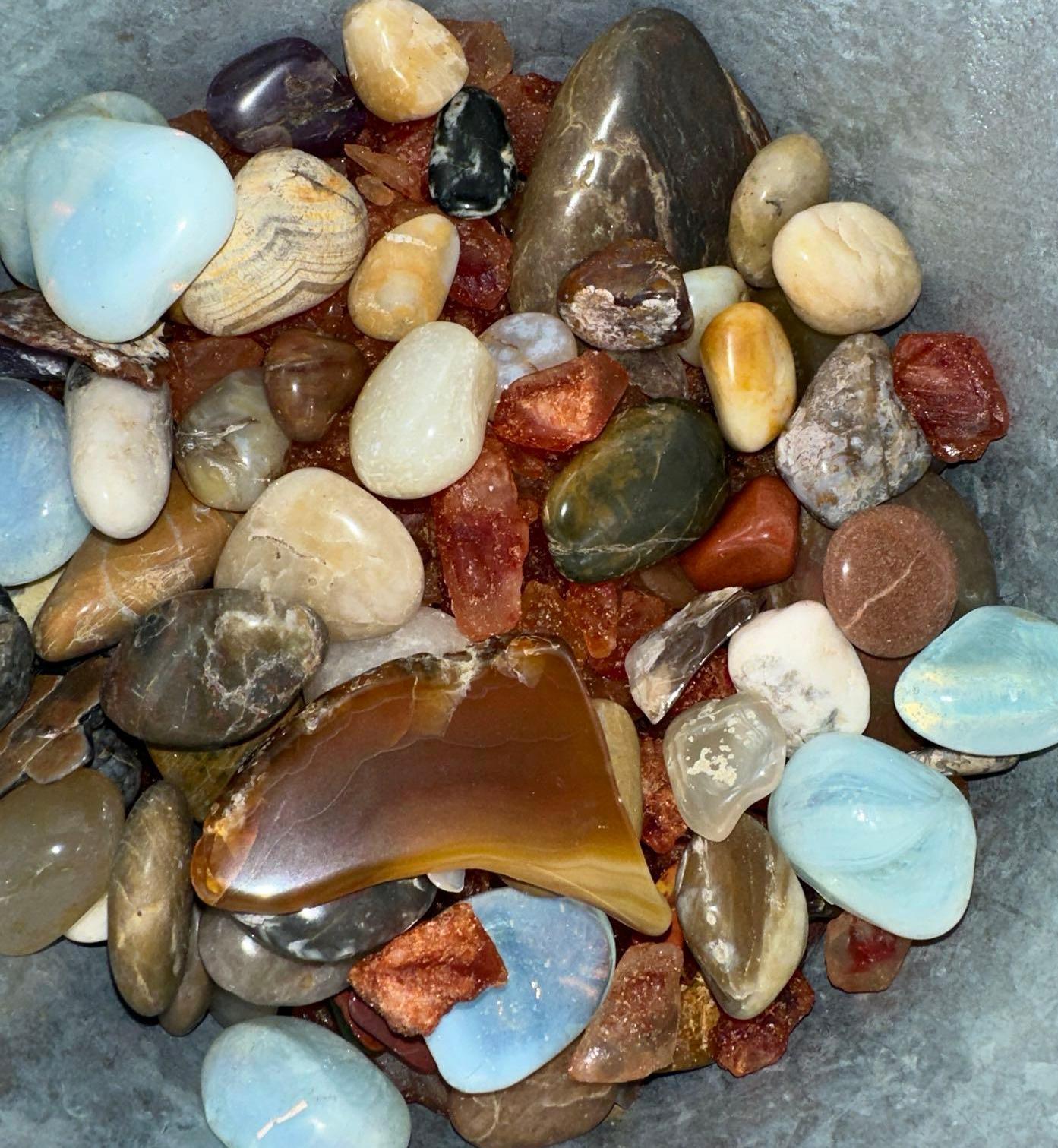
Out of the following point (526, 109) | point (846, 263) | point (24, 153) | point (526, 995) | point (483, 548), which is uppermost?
point (24, 153)

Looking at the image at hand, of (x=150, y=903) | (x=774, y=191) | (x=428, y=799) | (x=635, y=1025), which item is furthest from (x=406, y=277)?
(x=635, y=1025)

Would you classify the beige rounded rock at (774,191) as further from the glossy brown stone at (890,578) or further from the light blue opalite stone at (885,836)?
the light blue opalite stone at (885,836)

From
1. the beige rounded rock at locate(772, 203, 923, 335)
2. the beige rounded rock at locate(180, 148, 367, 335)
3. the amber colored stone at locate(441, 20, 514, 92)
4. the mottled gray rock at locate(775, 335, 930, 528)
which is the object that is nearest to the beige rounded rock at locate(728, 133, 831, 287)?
the beige rounded rock at locate(772, 203, 923, 335)

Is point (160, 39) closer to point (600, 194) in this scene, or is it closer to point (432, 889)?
point (600, 194)

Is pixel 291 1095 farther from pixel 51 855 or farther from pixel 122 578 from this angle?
pixel 122 578

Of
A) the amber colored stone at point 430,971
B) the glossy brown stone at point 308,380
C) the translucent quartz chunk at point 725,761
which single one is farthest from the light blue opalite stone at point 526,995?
the glossy brown stone at point 308,380

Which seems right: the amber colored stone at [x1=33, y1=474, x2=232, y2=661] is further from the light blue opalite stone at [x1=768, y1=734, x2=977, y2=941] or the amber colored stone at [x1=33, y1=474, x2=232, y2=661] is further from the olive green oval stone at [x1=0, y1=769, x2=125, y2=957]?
the light blue opalite stone at [x1=768, y1=734, x2=977, y2=941]
